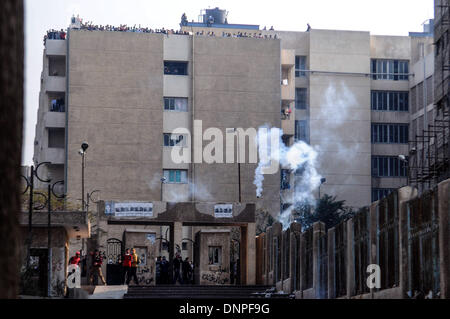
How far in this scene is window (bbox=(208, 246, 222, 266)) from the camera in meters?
43.8

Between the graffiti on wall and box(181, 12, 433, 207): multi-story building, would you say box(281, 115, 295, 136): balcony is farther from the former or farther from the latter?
the graffiti on wall

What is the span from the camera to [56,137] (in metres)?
74.2

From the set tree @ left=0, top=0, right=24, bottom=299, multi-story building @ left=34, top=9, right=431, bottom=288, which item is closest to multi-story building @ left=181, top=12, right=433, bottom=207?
multi-story building @ left=34, top=9, right=431, bottom=288

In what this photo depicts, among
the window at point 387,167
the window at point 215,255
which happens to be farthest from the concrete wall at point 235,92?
the window at point 215,255

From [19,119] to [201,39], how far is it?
71.6 meters

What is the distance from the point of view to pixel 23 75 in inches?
164

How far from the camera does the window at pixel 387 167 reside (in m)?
85.0

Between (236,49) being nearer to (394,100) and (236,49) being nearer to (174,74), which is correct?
(174,74)

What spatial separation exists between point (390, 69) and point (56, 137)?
31640 mm

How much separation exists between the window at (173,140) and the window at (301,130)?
13.6 meters

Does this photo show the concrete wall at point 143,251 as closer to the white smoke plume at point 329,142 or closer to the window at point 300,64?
the white smoke plume at point 329,142

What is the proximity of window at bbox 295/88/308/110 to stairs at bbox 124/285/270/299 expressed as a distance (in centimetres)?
4665

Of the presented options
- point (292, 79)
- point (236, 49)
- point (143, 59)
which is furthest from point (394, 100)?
point (143, 59)
